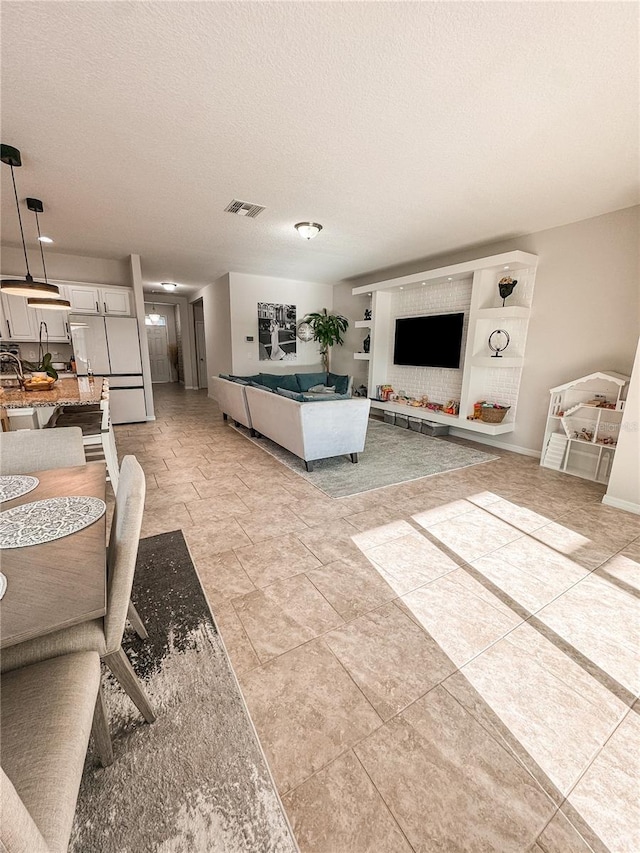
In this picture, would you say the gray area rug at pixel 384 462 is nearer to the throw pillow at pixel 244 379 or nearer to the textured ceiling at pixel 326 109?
the throw pillow at pixel 244 379

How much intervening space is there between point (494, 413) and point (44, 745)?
4658 mm

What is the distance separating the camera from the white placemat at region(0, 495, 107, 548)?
108 centimetres

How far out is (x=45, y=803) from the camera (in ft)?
2.11

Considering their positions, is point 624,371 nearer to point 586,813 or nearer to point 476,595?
point 476,595

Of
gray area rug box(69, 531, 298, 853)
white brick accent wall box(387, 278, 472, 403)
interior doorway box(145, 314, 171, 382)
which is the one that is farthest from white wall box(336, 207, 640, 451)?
interior doorway box(145, 314, 171, 382)

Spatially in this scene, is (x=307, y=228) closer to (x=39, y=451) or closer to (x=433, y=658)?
(x=39, y=451)

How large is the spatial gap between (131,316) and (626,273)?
6519mm

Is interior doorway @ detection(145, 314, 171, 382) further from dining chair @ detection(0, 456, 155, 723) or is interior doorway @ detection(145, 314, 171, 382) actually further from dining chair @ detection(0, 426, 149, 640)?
dining chair @ detection(0, 456, 155, 723)

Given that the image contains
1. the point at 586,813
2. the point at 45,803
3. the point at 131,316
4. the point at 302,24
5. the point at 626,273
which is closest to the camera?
the point at 45,803

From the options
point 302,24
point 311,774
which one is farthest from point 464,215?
point 311,774

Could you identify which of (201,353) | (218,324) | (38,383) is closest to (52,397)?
(38,383)

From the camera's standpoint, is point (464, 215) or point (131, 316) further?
point (131, 316)

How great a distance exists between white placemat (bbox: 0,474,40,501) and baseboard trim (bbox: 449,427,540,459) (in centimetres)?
480

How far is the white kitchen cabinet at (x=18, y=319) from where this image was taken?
198 inches
